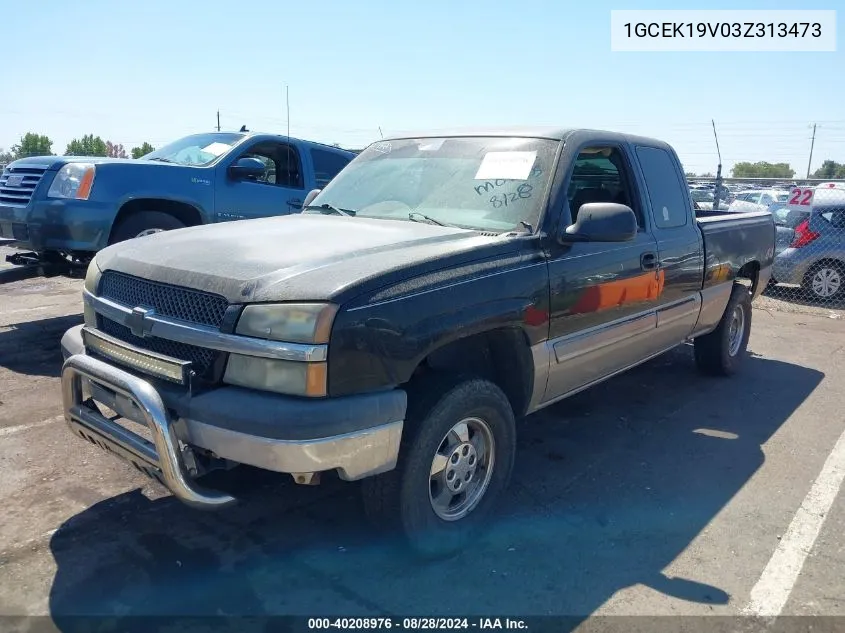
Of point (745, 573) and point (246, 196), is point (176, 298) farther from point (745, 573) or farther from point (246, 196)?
point (246, 196)

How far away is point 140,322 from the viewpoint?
2.96 meters

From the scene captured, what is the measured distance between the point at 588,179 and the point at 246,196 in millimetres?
4088

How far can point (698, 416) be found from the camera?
5211 millimetres

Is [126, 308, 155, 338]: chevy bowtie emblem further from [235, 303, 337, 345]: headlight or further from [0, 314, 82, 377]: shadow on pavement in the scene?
[0, 314, 82, 377]: shadow on pavement

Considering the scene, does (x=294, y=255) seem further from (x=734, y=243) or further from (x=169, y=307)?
(x=734, y=243)

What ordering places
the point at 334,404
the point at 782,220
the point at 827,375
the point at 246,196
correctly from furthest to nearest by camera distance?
the point at 782,220, the point at 246,196, the point at 827,375, the point at 334,404

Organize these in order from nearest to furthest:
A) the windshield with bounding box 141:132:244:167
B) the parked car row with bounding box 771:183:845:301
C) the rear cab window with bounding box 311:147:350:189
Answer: the windshield with bounding box 141:132:244:167, the rear cab window with bounding box 311:147:350:189, the parked car row with bounding box 771:183:845:301

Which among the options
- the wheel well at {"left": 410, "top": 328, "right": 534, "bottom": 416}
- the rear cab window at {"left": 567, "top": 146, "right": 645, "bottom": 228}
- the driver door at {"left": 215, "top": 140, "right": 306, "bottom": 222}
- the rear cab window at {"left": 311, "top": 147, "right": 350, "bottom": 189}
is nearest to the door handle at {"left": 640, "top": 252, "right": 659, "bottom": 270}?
the rear cab window at {"left": 567, "top": 146, "right": 645, "bottom": 228}

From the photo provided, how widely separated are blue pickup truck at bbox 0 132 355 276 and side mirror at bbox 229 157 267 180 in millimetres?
10

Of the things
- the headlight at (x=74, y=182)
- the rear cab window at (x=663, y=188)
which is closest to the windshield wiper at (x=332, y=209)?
the rear cab window at (x=663, y=188)

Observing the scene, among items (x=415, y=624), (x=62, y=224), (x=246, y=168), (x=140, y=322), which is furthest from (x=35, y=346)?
(x=415, y=624)

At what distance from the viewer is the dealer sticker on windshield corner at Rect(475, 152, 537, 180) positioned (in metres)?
3.81

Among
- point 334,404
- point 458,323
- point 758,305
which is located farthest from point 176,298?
point 758,305

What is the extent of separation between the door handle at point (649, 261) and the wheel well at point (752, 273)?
208cm
